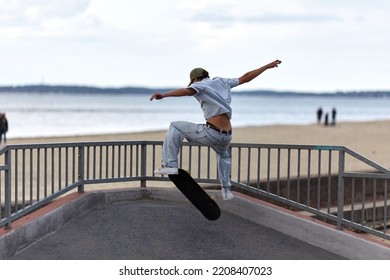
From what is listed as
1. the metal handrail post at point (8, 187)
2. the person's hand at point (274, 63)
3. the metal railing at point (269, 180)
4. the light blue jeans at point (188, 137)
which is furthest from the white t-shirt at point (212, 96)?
the metal handrail post at point (8, 187)

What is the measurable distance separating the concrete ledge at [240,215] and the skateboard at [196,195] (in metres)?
0.62

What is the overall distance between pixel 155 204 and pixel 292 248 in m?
1.96

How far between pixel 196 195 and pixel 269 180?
2484mm

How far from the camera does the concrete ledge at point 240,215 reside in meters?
6.91

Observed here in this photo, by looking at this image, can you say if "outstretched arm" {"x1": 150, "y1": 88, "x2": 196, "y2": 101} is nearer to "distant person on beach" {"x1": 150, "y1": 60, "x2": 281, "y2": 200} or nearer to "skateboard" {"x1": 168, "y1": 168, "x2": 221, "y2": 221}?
"distant person on beach" {"x1": 150, "y1": 60, "x2": 281, "y2": 200}

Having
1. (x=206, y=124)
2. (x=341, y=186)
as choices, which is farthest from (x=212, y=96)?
(x=341, y=186)

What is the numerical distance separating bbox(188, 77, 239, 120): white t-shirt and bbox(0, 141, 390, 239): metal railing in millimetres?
905

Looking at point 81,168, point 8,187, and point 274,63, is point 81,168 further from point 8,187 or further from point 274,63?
point 274,63

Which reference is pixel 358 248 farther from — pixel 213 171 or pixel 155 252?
pixel 213 171

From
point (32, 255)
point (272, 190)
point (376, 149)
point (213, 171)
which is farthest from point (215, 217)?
point (376, 149)

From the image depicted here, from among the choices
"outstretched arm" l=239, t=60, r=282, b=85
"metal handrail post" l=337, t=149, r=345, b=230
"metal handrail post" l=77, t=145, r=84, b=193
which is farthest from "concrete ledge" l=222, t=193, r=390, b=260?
"metal handrail post" l=77, t=145, r=84, b=193

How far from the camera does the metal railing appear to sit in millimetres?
7242

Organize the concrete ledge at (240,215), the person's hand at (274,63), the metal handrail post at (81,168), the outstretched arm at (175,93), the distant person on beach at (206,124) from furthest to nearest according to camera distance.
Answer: the metal handrail post at (81,168), the person's hand at (274,63), the distant person on beach at (206,124), the concrete ledge at (240,215), the outstretched arm at (175,93)

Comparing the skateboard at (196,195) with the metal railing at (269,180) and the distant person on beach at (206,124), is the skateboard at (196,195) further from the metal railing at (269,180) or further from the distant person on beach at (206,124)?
the metal railing at (269,180)
